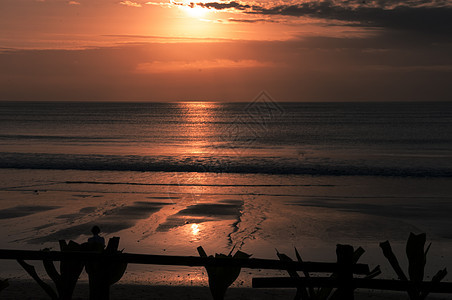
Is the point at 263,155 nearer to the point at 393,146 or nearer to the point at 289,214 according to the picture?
the point at 393,146

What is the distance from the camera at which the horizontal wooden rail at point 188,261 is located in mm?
4148

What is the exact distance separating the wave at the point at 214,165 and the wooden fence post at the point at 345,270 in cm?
2308

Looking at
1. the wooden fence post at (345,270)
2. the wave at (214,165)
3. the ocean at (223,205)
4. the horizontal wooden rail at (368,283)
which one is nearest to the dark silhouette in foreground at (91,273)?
the horizontal wooden rail at (368,283)

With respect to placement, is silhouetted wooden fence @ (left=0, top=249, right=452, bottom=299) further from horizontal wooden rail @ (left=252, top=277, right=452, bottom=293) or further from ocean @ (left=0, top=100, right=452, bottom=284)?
ocean @ (left=0, top=100, right=452, bottom=284)

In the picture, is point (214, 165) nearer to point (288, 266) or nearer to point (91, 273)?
point (91, 273)

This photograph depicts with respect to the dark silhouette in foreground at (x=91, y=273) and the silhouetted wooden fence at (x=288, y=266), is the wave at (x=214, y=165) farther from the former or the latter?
the silhouetted wooden fence at (x=288, y=266)

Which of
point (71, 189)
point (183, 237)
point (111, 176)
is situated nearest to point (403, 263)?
point (183, 237)

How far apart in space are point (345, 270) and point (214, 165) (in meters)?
27.3

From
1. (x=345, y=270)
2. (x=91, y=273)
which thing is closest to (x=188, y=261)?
(x=91, y=273)

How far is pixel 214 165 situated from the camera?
31.5 m

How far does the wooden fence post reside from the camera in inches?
168

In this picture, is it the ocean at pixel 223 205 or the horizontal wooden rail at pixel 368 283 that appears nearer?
the horizontal wooden rail at pixel 368 283

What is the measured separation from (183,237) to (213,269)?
7.04 m

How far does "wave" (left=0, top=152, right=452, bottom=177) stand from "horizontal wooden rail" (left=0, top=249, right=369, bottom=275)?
23.2 meters
